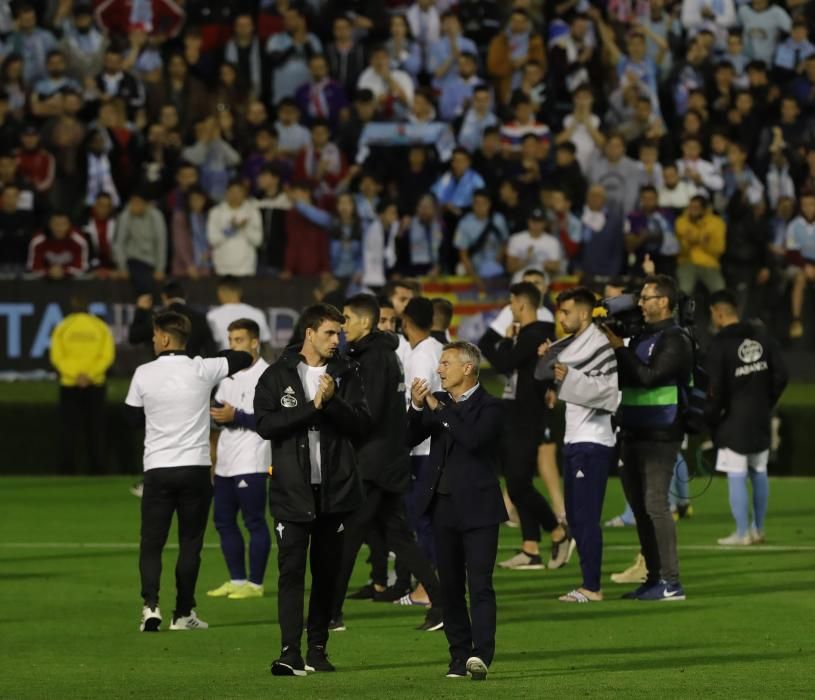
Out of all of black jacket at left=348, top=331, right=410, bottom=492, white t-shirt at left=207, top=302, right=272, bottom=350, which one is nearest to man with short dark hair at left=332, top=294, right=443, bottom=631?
black jacket at left=348, top=331, right=410, bottom=492

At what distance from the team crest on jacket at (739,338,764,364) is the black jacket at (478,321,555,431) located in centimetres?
242

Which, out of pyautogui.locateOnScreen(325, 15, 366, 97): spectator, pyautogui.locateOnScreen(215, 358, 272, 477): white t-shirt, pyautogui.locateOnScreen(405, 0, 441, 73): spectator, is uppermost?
pyautogui.locateOnScreen(405, 0, 441, 73): spectator

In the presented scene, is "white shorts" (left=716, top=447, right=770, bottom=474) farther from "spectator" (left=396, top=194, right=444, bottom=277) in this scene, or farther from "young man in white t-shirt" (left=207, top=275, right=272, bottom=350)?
"spectator" (left=396, top=194, right=444, bottom=277)

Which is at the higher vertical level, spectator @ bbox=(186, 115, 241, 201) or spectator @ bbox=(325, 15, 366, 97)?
spectator @ bbox=(325, 15, 366, 97)

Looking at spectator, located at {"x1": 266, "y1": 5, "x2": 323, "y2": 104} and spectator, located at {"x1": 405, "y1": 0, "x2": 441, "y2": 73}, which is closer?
spectator, located at {"x1": 266, "y1": 5, "x2": 323, "y2": 104}

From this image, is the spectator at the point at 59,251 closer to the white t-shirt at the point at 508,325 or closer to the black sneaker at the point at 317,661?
the white t-shirt at the point at 508,325

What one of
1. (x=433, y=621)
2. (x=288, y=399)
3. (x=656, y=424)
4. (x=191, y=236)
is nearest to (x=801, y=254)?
(x=191, y=236)

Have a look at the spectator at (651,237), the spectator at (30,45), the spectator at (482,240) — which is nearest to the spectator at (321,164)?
the spectator at (482,240)

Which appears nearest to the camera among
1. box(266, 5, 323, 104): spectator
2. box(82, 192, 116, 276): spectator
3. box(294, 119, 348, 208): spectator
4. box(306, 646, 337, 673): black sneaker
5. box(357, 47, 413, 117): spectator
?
box(306, 646, 337, 673): black sneaker

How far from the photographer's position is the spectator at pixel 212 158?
2647cm

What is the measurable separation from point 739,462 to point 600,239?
25.5ft

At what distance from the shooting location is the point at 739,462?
17.7 metres

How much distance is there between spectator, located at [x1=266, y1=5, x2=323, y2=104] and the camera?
28.4 m

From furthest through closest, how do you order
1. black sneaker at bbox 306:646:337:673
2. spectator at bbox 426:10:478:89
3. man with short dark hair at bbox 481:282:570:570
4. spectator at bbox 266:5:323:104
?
1. spectator at bbox 266:5:323:104
2. spectator at bbox 426:10:478:89
3. man with short dark hair at bbox 481:282:570:570
4. black sneaker at bbox 306:646:337:673
